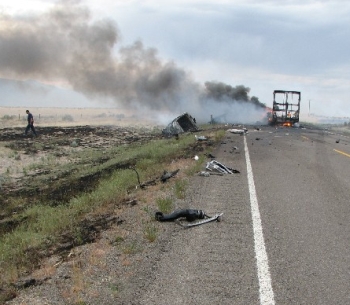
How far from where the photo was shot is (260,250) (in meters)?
5.45

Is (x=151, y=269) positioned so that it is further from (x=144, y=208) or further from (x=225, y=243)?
(x=144, y=208)

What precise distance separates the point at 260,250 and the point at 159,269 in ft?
4.40

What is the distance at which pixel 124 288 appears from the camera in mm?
4543

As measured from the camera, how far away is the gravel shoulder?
4.35 m

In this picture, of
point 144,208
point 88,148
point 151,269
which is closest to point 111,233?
point 144,208

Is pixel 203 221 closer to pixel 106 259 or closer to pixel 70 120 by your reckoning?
pixel 106 259

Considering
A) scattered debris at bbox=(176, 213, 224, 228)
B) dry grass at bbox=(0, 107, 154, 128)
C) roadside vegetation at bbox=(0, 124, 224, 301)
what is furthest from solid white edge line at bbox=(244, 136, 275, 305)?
dry grass at bbox=(0, 107, 154, 128)

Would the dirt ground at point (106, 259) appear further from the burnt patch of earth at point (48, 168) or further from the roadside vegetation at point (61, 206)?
the burnt patch of earth at point (48, 168)

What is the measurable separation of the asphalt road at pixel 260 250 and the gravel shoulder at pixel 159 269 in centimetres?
1

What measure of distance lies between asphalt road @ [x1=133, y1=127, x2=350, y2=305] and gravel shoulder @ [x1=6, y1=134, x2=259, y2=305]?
0.01m

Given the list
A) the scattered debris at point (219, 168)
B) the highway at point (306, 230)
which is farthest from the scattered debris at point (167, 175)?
the highway at point (306, 230)

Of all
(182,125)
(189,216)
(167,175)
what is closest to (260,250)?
(189,216)

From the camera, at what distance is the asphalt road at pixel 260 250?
170 inches

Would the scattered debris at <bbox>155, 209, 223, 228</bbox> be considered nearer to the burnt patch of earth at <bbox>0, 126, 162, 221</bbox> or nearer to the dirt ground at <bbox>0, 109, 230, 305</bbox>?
the dirt ground at <bbox>0, 109, 230, 305</bbox>
